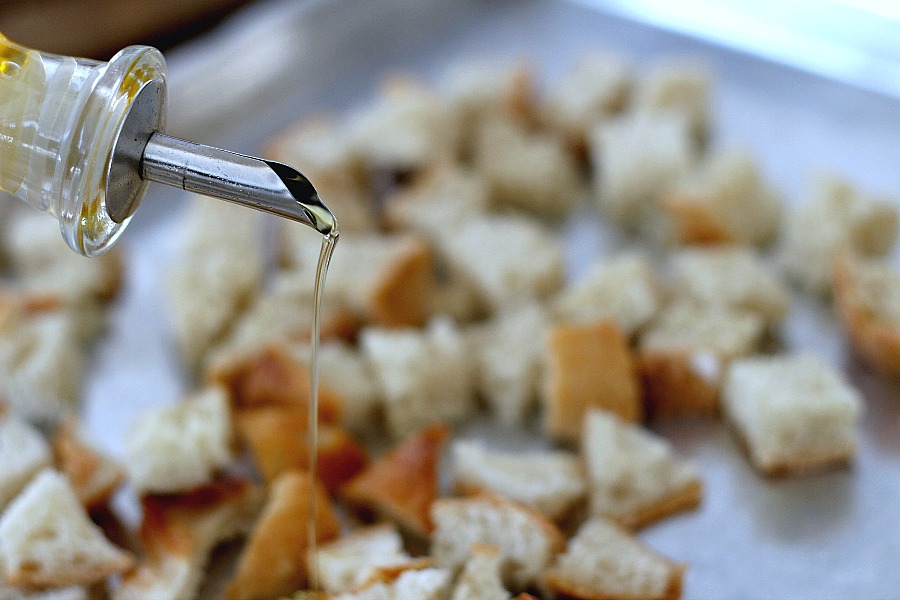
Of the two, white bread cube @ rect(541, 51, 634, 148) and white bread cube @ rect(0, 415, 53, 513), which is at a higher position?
white bread cube @ rect(541, 51, 634, 148)

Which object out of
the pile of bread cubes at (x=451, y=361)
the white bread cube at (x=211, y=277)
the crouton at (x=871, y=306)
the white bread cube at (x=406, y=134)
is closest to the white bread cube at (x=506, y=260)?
the pile of bread cubes at (x=451, y=361)

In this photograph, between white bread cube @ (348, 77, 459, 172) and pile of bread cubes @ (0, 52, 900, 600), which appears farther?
white bread cube @ (348, 77, 459, 172)

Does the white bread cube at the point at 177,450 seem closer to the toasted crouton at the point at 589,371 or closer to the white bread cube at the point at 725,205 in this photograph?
the toasted crouton at the point at 589,371

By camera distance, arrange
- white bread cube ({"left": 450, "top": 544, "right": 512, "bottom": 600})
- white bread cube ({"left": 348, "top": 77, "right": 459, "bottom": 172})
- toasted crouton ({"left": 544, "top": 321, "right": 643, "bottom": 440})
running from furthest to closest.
Result: white bread cube ({"left": 348, "top": 77, "right": 459, "bottom": 172}) → toasted crouton ({"left": 544, "top": 321, "right": 643, "bottom": 440}) → white bread cube ({"left": 450, "top": 544, "right": 512, "bottom": 600})

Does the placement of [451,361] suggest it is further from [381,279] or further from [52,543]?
[52,543]

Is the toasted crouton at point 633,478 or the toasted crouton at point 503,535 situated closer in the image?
the toasted crouton at point 503,535

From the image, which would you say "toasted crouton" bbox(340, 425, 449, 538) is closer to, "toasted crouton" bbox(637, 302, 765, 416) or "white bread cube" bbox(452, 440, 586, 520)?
"white bread cube" bbox(452, 440, 586, 520)

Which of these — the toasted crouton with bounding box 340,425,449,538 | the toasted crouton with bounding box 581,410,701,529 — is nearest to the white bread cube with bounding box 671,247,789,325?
the toasted crouton with bounding box 581,410,701,529
